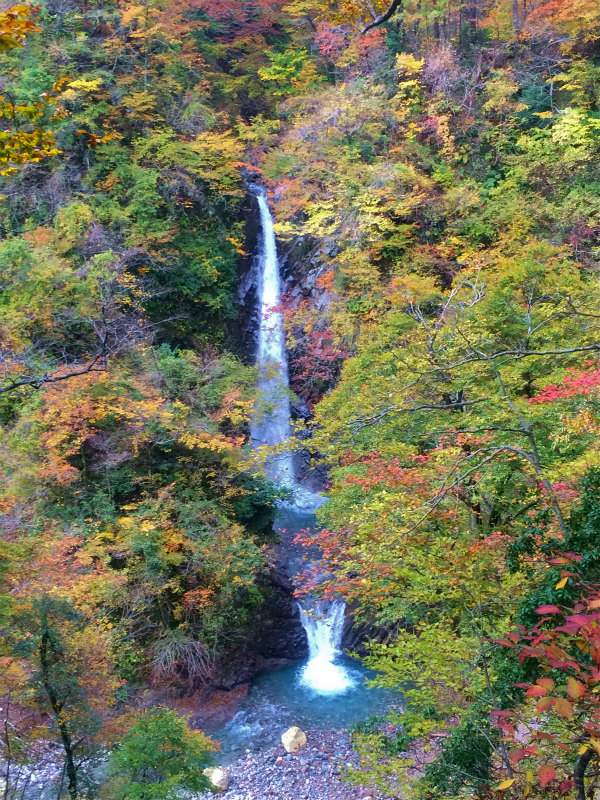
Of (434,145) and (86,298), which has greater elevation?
(434,145)

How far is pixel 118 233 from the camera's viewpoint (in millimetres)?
16422

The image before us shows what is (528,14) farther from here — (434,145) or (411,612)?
(411,612)

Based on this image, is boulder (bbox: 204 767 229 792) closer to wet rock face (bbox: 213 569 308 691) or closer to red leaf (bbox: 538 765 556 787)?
wet rock face (bbox: 213 569 308 691)

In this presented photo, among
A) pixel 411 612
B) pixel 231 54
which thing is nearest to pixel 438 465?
pixel 411 612

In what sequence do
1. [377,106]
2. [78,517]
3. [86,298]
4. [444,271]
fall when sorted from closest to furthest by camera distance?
[78,517], [86,298], [444,271], [377,106]

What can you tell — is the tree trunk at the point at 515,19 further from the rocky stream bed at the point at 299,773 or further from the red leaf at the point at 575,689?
the red leaf at the point at 575,689

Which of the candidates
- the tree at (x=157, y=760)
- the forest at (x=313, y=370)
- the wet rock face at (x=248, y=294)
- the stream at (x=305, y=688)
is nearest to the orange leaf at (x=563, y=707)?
the forest at (x=313, y=370)

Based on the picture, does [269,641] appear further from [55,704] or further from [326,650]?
[55,704]

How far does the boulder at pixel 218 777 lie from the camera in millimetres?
9477

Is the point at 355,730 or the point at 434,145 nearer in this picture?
the point at 355,730

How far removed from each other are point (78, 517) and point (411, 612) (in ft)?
24.0

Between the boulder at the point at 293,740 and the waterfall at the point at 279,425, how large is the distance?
1.37 metres

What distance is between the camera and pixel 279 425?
19.3 meters

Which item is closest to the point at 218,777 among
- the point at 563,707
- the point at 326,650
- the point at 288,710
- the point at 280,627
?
the point at 288,710
